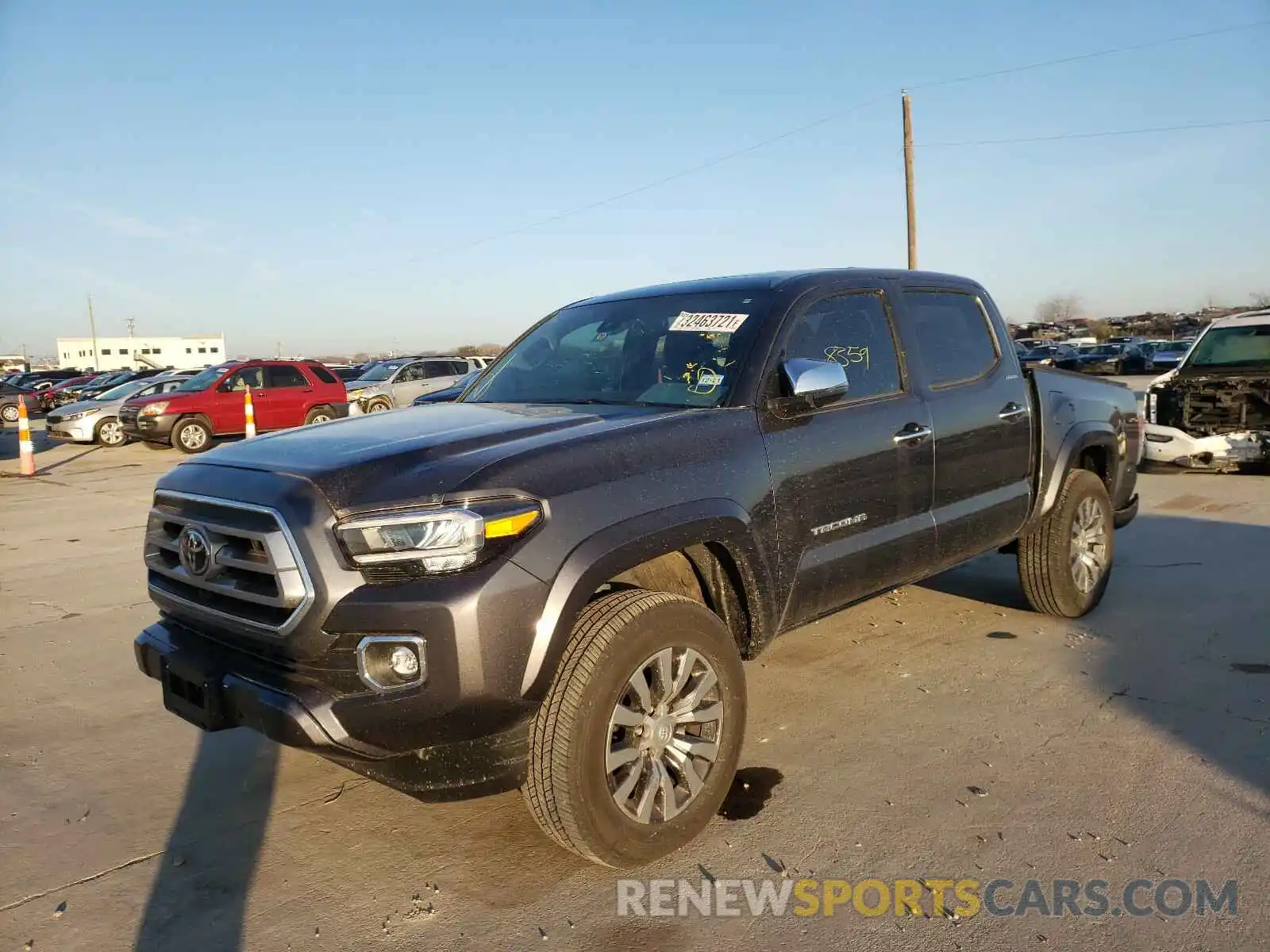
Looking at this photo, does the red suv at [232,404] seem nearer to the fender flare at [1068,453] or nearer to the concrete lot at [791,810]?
the concrete lot at [791,810]

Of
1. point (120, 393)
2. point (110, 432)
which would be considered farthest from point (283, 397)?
point (120, 393)

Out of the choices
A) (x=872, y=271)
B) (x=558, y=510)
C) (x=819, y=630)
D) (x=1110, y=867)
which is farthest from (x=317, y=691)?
(x=819, y=630)

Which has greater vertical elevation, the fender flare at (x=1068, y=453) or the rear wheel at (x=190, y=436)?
the fender flare at (x=1068, y=453)

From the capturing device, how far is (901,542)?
4062mm

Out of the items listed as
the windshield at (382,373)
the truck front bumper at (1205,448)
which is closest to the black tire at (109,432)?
the windshield at (382,373)

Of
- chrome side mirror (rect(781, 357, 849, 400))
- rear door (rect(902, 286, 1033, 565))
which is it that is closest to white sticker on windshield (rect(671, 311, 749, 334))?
chrome side mirror (rect(781, 357, 849, 400))

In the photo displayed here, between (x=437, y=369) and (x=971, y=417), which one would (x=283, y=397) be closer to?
(x=437, y=369)

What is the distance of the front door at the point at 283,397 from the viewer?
19.1 meters

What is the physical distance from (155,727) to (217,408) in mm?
15694

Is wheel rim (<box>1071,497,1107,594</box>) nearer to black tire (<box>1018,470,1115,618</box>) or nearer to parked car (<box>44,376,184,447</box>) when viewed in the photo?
black tire (<box>1018,470,1115,618</box>)

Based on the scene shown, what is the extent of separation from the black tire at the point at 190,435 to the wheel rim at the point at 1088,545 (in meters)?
16.6

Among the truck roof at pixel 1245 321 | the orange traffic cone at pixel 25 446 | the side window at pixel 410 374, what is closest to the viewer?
the truck roof at pixel 1245 321

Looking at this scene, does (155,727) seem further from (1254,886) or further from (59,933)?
(1254,886)

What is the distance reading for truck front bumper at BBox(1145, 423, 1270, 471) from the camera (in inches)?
412
